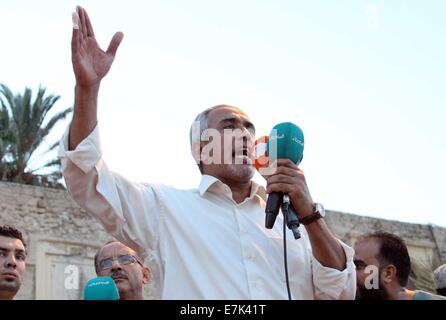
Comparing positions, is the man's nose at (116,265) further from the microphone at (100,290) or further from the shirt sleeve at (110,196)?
the shirt sleeve at (110,196)

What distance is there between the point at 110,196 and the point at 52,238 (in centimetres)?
1377

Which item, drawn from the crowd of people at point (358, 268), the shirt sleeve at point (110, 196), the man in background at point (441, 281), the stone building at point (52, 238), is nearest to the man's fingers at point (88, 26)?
the shirt sleeve at point (110, 196)

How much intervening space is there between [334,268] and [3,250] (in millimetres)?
2881

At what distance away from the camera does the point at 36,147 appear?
23.2 m

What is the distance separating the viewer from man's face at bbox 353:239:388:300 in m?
4.92

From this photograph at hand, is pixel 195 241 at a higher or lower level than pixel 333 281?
higher

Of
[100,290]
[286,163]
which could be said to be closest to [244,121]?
[286,163]

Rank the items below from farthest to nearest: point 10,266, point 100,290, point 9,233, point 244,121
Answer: point 9,233
point 10,266
point 244,121
point 100,290

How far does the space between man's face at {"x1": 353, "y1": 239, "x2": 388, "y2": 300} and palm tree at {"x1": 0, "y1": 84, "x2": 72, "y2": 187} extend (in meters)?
18.4

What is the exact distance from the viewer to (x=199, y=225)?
12.8ft

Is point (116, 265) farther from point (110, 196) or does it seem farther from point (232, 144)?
point (110, 196)

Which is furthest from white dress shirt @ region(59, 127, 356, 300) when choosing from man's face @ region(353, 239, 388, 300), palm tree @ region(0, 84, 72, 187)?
palm tree @ region(0, 84, 72, 187)
